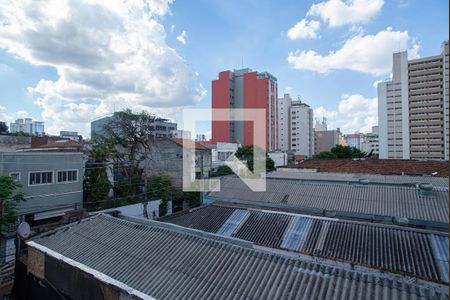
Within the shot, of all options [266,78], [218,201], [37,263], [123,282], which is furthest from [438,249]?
[266,78]

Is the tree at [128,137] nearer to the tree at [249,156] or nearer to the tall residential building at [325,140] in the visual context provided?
the tree at [249,156]

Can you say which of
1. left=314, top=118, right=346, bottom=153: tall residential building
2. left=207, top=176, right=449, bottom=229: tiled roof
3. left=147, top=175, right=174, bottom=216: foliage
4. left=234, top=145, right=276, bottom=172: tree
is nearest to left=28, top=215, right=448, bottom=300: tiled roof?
left=207, top=176, right=449, bottom=229: tiled roof

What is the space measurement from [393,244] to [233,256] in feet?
15.8

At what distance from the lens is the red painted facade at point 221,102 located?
51.6 meters

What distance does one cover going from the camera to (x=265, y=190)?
13227 mm

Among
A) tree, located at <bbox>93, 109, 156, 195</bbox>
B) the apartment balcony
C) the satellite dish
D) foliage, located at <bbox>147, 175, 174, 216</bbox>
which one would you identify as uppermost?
the apartment balcony

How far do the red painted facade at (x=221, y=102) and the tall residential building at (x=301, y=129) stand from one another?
61.7 ft

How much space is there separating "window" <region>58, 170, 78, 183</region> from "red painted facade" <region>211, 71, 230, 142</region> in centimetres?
3659

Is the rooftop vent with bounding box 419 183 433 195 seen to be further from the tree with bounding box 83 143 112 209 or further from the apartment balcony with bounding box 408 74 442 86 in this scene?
the apartment balcony with bounding box 408 74 442 86

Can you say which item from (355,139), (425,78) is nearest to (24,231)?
(425,78)

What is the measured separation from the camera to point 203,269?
444cm

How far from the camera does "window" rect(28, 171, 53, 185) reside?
13705 millimetres

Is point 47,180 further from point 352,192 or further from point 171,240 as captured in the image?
point 352,192

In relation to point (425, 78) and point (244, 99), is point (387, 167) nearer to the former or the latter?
point (425, 78)
